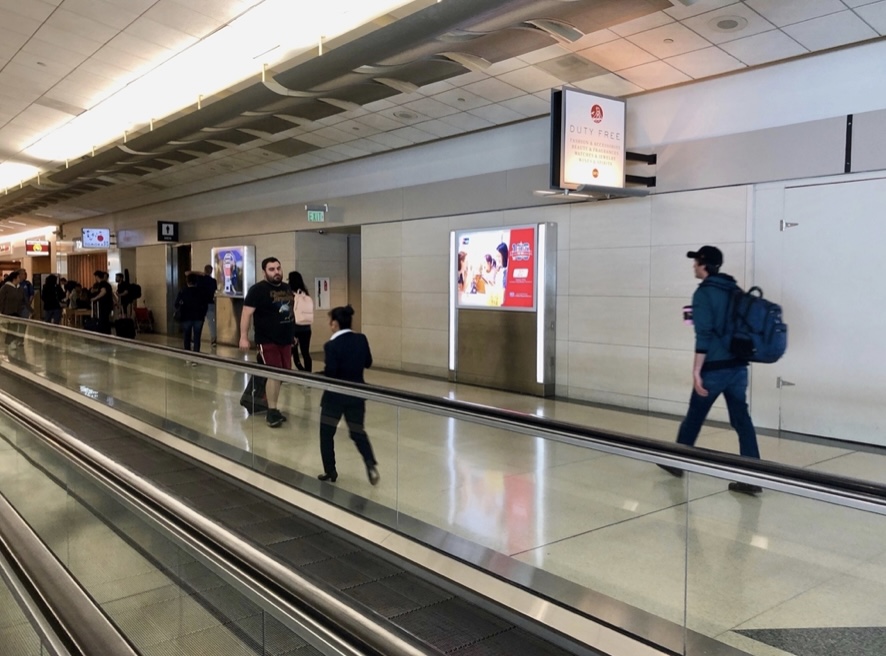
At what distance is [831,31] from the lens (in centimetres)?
655

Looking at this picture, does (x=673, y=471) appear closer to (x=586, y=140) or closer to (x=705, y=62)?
(x=586, y=140)

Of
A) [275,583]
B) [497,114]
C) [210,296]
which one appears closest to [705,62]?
[497,114]

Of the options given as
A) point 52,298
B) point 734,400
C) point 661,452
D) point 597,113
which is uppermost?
point 597,113

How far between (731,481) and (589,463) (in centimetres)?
105

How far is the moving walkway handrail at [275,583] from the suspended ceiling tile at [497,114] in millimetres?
7205

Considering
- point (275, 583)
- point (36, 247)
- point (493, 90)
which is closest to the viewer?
point (275, 583)

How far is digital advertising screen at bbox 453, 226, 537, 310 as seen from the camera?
9.95 metres

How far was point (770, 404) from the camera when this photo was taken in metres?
7.56

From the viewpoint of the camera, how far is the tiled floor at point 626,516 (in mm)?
2545

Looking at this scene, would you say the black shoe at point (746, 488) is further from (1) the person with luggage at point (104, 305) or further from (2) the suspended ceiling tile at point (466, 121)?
(1) the person with luggage at point (104, 305)

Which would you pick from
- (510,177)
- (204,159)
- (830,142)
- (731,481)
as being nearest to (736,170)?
(830,142)

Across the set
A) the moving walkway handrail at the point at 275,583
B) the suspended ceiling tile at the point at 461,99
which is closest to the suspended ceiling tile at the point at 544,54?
the suspended ceiling tile at the point at 461,99

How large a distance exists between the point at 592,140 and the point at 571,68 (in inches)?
35.3

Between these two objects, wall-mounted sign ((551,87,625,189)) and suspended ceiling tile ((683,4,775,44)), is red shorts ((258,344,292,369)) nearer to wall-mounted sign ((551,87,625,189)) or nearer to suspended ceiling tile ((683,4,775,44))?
wall-mounted sign ((551,87,625,189))
